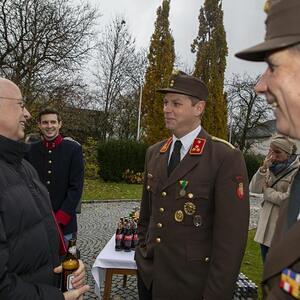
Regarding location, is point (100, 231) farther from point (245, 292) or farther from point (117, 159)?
point (117, 159)

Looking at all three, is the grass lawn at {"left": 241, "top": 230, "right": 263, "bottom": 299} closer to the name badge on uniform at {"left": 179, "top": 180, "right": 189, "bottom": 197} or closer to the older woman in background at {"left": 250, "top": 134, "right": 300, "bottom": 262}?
the older woman in background at {"left": 250, "top": 134, "right": 300, "bottom": 262}

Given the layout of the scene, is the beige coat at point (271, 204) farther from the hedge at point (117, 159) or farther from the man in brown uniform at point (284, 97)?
the hedge at point (117, 159)

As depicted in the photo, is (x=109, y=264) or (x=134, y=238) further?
(x=134, y=238)

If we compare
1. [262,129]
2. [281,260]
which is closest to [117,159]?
[281,260]

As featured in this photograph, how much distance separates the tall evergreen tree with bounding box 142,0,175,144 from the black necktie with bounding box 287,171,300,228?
23.8m

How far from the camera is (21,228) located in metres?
1.90

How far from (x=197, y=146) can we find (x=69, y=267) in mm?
1268

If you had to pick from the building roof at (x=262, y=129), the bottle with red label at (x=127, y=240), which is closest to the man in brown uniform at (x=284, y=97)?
the bottle with red label at (x=127, y=240)

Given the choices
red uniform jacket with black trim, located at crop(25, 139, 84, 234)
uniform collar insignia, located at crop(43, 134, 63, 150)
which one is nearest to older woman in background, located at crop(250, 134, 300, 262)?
red uniform jacket with black trim, located at crop(25, 139, 84, 234)

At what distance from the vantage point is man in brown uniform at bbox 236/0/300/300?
3.75ft

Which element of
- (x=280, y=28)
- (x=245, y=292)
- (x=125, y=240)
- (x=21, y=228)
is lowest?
(x=245, y=292)

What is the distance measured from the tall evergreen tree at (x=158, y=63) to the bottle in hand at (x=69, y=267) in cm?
2260

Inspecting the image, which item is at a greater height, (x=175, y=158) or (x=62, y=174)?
(x=175, y=158)

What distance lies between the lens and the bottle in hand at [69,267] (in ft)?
7.60
